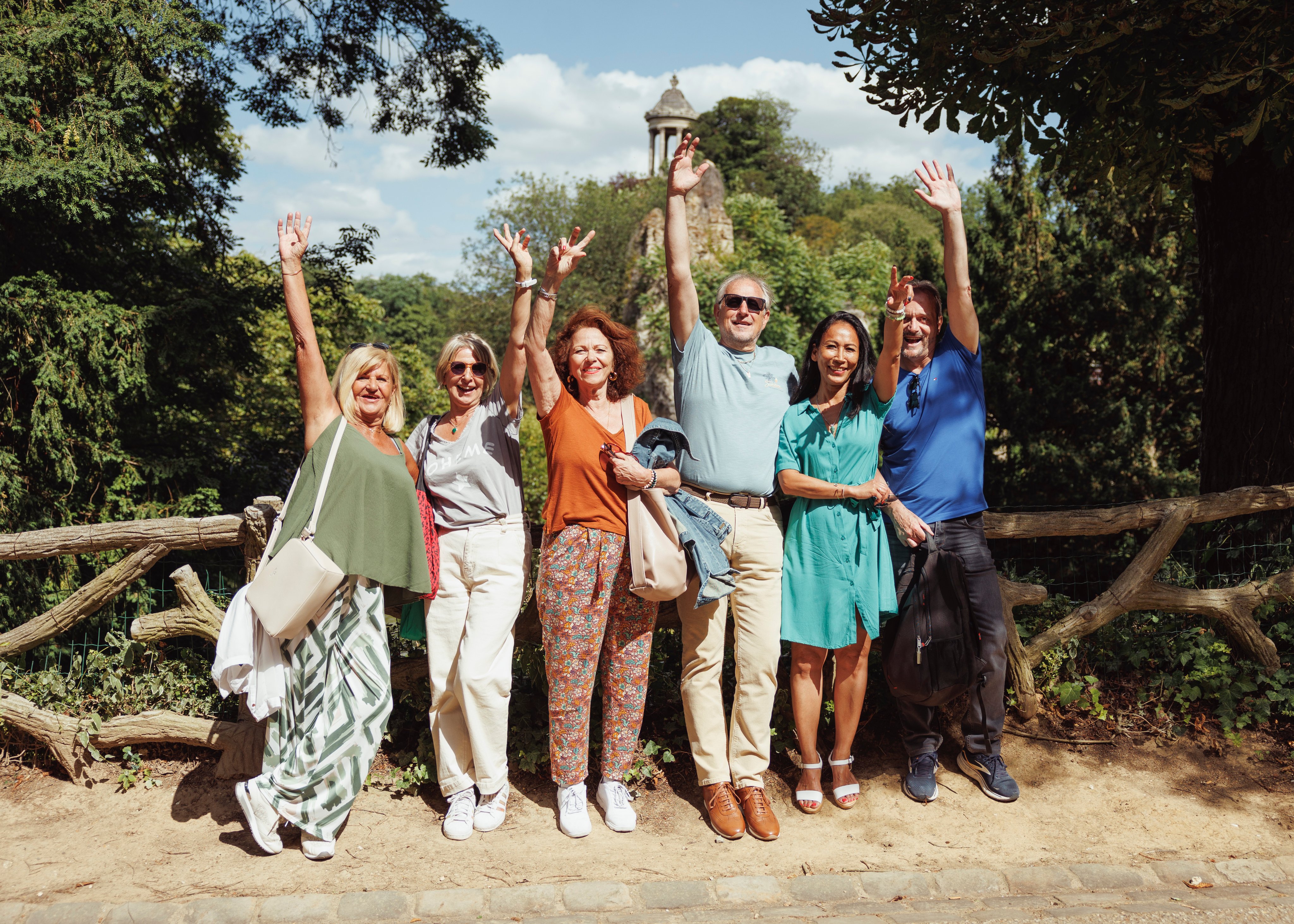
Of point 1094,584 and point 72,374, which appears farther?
point 72,374

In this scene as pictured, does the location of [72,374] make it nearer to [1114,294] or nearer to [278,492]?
[278,492]

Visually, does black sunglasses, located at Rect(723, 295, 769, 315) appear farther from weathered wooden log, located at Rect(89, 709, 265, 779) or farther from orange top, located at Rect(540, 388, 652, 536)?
weathered wooden log, located at Rect(89, 709, 265, 779)

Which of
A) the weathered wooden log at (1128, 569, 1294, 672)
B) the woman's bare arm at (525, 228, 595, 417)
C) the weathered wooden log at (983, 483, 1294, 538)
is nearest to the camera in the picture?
the woman's bare arm at (525, 228, 595, 417)

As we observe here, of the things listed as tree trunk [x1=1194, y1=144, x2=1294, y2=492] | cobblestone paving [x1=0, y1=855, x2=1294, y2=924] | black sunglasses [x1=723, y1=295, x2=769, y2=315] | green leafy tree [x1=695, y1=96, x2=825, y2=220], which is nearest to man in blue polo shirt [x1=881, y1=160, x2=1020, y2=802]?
cobblestone paving [x1=0, y1=855, x2=1294, y2=924]

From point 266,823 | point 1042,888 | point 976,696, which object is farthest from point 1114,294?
point 266,823

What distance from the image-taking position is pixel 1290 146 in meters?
4.82

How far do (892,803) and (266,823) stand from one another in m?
2.65

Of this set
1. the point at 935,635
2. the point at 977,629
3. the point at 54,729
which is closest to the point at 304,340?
the point at 54,729

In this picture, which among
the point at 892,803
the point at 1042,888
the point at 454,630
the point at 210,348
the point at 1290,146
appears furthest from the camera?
the point at 210,348

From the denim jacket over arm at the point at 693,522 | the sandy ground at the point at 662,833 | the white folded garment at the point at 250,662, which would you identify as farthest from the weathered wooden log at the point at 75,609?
the denim jacket over arm at the point at 693,522

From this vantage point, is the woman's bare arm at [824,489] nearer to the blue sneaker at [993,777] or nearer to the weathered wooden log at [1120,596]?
the blue sneaker at [993,777]

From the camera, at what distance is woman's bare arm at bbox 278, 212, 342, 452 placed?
140 inches

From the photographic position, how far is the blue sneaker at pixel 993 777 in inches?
159

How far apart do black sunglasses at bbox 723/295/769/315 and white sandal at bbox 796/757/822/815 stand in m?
2.00
